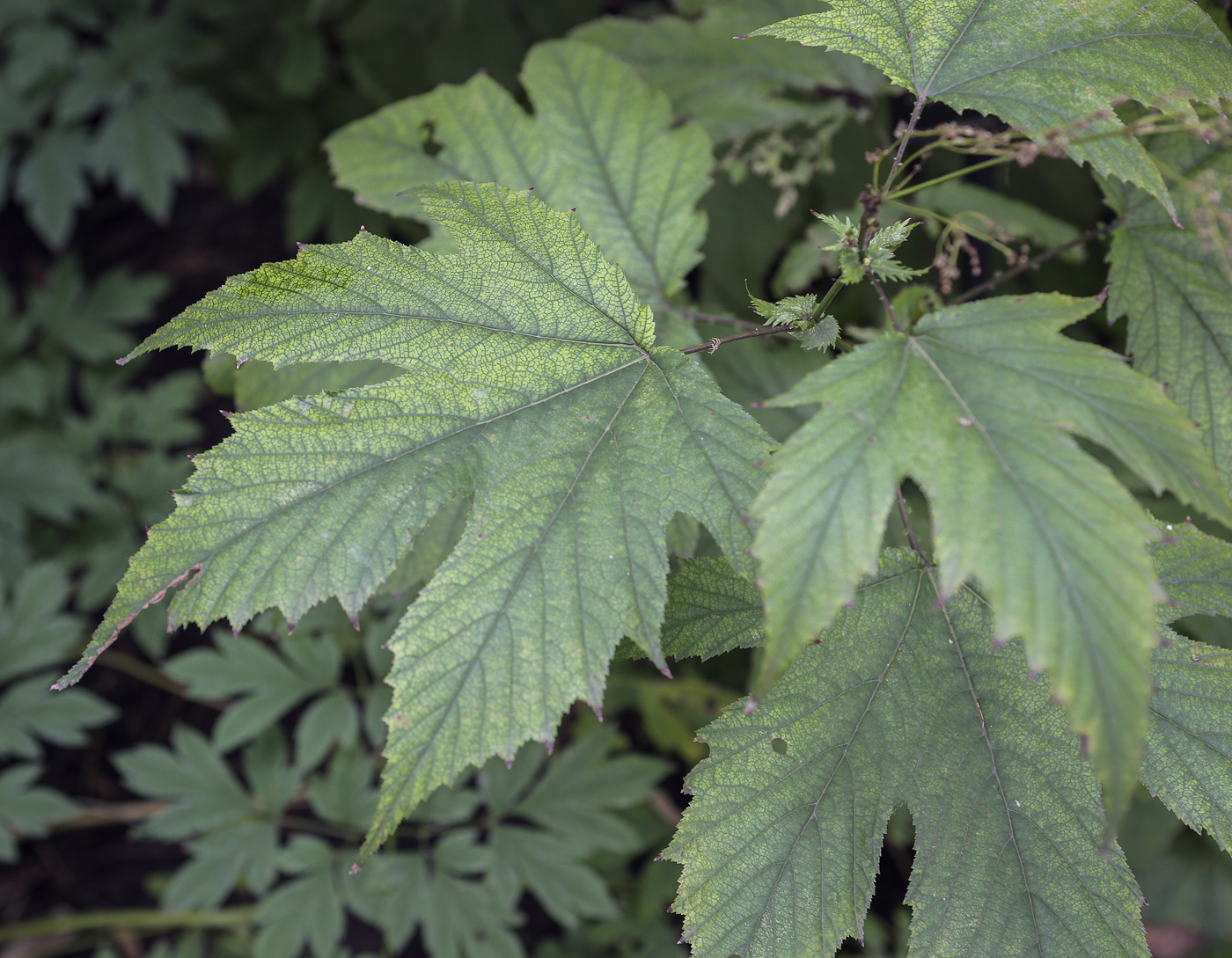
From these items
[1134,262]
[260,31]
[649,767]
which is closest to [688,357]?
[1134,262]

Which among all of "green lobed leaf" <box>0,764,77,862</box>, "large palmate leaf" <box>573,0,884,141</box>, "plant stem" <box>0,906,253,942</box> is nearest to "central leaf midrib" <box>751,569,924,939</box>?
"large palmate leaf" <box>573,0,884,141</box>

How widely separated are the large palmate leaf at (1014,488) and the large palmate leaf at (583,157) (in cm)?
74

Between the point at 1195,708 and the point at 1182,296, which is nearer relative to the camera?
the point at 1195,708

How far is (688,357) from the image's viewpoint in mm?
1144

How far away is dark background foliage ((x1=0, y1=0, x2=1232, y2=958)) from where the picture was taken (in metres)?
2.26

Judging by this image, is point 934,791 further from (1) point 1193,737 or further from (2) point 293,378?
(2) point 293,378

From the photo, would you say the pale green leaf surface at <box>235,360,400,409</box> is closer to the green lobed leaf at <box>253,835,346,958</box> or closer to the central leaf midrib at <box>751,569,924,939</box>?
the central leaf midrib at <box>751,569,924,939</box>

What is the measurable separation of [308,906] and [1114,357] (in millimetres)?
2329

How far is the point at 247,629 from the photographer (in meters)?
2.92

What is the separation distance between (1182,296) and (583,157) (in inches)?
42.7

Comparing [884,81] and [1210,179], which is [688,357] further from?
[884,81]

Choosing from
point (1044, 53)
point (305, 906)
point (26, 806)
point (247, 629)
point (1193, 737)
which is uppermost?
point (1044, 53)

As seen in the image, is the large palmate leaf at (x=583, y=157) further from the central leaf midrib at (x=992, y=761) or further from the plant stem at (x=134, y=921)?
the plant stem at (x=134, y=921)

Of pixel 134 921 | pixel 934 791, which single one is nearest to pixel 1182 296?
pixel 934 791
